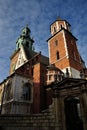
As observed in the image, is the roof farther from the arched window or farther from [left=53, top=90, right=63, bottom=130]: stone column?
the arched window

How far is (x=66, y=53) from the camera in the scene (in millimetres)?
25281

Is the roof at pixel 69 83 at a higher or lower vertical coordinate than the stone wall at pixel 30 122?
higher

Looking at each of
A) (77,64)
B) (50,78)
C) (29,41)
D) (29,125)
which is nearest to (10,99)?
(50,78)

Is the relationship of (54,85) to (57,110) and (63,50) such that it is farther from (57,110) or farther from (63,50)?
(63,50)

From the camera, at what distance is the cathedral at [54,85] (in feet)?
36.1

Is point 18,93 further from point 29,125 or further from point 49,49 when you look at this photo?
point 49,49

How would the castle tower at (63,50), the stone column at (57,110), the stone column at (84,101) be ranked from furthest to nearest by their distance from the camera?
the castle tower at (63,50), the stone column at (57,110), the stone column at (84,101)

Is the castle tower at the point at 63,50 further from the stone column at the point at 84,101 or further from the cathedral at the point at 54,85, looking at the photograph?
the stone column at the point at 84,101

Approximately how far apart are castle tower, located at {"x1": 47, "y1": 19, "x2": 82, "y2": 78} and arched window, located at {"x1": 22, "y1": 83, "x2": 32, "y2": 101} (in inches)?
281

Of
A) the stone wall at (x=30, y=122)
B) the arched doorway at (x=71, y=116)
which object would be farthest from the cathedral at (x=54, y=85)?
the stone wall at (x=30, y=122)

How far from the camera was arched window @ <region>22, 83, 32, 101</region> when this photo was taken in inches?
784

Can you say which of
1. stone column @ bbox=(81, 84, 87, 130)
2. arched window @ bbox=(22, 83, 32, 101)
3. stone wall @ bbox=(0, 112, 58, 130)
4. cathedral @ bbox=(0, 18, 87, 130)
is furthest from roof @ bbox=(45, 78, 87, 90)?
arched window @ bbox=(22, 83, 32, 101)

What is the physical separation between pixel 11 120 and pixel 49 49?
20739 millimetres

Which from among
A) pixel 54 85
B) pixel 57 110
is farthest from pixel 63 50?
pixel 57 110
